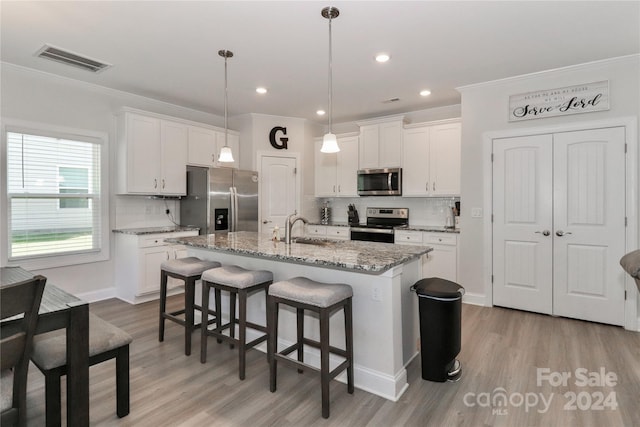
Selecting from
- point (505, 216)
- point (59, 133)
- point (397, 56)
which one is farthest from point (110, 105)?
point (505, 216)

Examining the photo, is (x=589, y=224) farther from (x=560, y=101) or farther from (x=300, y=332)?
(x=300, y=332)

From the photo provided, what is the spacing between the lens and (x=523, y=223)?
381 centimetres

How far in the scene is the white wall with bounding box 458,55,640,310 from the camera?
3312 millimetres

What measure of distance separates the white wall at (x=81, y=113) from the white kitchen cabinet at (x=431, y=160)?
349 cm

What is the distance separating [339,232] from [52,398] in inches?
162

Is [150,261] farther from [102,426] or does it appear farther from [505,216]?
[505,216]

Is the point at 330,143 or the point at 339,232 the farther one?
the point at 339,232

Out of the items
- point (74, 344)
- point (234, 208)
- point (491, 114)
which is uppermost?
point (491, 114)

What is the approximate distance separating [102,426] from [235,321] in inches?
46.3

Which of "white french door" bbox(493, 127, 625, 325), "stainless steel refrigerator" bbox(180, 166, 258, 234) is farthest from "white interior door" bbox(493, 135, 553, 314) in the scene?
"stainless steel refrigerator" bbox(180, 166, 258, 234)

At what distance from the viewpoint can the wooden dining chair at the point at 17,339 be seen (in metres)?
1.36

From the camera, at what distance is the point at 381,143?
17.2 feet

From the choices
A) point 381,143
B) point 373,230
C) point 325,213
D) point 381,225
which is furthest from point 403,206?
→ point 325,213

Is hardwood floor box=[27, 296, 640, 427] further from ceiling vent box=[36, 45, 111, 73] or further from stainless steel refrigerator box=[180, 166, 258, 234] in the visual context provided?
ceiling vent box=[36, 45, 111, 73]
